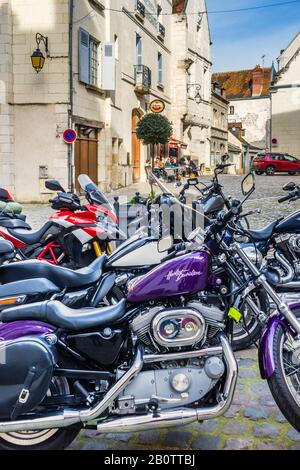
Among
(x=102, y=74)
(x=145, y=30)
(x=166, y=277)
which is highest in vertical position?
(x=145, y=30)

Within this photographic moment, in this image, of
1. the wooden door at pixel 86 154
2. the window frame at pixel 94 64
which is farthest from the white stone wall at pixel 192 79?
the wooden door at pixel 86 154

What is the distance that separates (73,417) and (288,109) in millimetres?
40963

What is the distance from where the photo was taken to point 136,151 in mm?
26328

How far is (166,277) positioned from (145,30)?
1040 inches

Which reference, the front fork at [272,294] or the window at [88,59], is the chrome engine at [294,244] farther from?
the window at [88,59]

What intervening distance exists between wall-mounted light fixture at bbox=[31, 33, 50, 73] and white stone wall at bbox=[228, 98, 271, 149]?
43010 mm

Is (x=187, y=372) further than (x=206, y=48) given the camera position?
No

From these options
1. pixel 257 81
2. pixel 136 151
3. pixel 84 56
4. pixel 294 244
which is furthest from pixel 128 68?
pixel 257 81

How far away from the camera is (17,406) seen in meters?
2.57

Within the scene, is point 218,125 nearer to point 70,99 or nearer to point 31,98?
point 70,99

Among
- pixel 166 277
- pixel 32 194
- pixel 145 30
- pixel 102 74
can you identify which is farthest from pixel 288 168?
pixel 166 277

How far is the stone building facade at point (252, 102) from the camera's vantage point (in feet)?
189

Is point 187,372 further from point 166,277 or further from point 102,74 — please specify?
point 102,74

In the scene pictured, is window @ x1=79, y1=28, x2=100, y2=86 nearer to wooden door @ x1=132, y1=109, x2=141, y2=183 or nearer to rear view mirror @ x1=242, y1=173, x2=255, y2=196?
wooden door @ x1=132, y1=109, x2=141, y2=183
